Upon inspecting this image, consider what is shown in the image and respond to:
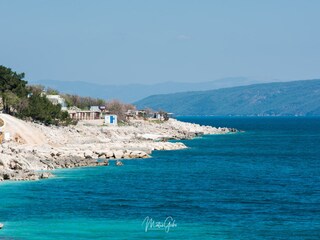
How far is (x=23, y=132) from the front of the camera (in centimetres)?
8294

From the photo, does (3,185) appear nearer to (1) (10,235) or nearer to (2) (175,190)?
(2) (175,190)

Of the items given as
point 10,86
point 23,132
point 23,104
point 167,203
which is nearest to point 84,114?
point 10,86

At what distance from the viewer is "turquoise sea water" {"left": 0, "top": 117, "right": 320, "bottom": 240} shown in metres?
35.9

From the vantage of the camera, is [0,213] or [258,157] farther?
[258,157]

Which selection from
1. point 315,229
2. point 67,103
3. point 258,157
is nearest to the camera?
point 315,229

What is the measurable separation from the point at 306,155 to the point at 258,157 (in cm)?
687

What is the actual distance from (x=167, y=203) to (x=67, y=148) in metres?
35.5

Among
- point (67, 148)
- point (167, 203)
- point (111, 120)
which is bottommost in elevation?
point (167, 203)

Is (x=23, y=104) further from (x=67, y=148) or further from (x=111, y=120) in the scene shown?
(x=111, y=120)

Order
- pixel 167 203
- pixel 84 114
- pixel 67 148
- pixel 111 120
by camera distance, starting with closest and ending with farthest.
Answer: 1. pixel 167 203
2. pixel 67 148
3. pixel 111 120
4. pixel 84 114

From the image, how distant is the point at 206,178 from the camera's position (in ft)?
198

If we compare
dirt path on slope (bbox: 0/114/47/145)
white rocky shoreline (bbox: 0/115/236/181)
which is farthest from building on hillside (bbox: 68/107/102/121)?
dirt path on slope (bbox: 0/114/47/145)

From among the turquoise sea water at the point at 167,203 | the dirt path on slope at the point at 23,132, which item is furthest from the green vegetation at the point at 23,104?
the turquoise sea water at the point at 167,203

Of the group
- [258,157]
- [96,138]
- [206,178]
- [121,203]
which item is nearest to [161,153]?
[258,157]
